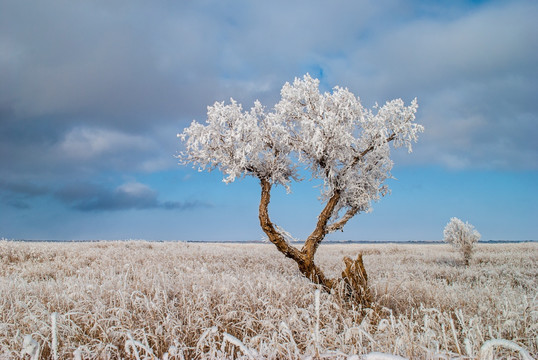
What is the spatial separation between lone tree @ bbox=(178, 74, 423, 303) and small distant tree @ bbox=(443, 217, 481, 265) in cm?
1563

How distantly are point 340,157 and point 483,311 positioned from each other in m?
5.40

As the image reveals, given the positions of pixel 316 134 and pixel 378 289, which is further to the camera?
pixel 316 134

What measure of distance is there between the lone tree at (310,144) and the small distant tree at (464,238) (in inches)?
615

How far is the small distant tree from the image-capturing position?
22500mm

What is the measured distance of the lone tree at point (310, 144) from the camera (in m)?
9.95

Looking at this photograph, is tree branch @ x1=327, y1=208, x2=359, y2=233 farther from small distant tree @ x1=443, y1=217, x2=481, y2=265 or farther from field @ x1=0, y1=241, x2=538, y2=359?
A: small distant tree @ x1=443, y1=217, x2=481, y2=265

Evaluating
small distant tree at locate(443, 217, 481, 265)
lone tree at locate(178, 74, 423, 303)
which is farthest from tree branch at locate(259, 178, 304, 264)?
small distant tree at locate(443, 217, 481, 265)

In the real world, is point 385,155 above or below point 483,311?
above

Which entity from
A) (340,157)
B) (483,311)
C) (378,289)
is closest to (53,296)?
(378,289)

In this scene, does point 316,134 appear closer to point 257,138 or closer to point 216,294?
point 257,138

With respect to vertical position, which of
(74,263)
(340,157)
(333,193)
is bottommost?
(74,263)

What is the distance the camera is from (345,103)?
9.89 meters

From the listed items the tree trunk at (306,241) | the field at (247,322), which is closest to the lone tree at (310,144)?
the tree trunk at (306,241)

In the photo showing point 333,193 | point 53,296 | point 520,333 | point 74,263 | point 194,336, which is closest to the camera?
point 194,336
